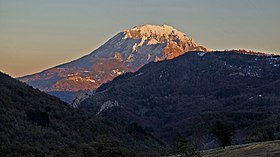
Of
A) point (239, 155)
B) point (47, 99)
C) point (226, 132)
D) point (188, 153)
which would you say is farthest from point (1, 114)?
point (188, 153)

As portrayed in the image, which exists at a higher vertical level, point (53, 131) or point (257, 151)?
point (53, 131)

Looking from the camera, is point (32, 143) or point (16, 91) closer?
point (32, 143)

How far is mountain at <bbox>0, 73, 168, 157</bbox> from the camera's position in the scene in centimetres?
10179

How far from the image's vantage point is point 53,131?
404ft

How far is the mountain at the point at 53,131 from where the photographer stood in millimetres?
101794

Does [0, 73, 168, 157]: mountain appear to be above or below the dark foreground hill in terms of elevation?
above

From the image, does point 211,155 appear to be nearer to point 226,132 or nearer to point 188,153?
point 226,132

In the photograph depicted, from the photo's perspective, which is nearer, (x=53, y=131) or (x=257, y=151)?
(x=257, y=151)

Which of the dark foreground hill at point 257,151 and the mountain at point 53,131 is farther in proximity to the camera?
the mountain at point 53,131

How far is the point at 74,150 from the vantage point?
111m

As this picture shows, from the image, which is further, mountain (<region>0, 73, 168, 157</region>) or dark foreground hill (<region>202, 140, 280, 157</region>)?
mountain (<region>0, 73, 168, 157</region>)

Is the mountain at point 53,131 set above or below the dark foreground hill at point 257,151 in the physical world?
above

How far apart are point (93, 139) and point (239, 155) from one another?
60.9m

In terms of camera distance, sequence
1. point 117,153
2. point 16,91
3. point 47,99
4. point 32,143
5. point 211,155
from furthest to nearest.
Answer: point 47,99
point 16,91
point 32,143
point 117,153
point 211,155
